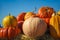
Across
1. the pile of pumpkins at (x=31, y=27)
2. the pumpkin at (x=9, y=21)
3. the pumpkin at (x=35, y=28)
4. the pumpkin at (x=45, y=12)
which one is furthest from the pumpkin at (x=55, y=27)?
the pumpkin at (x=9, y=21)

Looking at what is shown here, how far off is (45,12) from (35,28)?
0.54m

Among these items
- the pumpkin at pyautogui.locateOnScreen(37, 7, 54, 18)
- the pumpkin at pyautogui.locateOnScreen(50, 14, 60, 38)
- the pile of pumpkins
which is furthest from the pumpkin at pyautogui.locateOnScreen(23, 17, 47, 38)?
the pumpkin at pyautogui.locateOnScreen(37, 7, 54, 18)

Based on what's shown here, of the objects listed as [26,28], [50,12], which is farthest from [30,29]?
[50,12]

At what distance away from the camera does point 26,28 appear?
2.25 m

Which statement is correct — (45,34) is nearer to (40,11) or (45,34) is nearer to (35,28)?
(35,28)

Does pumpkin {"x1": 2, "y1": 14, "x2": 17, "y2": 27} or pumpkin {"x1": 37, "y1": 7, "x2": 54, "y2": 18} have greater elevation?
pumpkin {"x1": 37, "y1": 7, "x2": 54, "y2": 18}

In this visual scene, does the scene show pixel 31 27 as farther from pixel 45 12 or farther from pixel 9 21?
pixel 45 12

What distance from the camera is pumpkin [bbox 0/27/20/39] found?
2321mm

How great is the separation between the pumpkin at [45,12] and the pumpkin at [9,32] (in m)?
0.48

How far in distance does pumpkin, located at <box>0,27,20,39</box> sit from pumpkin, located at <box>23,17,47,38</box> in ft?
0.45

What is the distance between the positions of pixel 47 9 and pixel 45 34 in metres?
0.57

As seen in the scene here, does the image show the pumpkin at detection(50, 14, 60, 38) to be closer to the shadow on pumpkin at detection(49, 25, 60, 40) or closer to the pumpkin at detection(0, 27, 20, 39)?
the shadow on pumpkin at detection(49, 25, 60, 40)

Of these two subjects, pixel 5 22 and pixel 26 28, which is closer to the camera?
pixel 26 28

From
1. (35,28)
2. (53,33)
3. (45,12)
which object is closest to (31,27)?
(35,28)
